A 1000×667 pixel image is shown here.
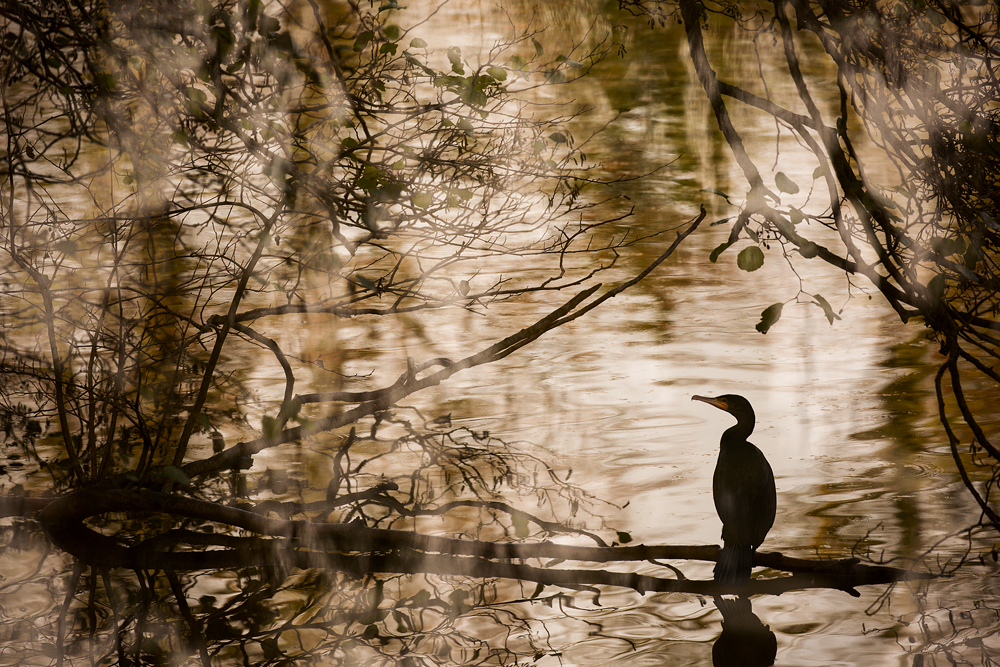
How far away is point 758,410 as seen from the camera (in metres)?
1.89

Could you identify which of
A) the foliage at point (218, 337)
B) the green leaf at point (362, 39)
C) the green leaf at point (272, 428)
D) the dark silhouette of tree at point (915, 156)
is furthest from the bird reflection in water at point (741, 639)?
the green leaf at point (362, 39)

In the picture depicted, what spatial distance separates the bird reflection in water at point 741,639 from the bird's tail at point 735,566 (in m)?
0.03

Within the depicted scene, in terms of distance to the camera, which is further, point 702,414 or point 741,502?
point 702,414

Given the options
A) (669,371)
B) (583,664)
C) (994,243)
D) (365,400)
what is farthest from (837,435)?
(365,400)

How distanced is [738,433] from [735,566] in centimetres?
23

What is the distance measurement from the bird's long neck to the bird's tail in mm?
177

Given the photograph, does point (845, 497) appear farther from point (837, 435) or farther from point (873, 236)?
point (873, 236)

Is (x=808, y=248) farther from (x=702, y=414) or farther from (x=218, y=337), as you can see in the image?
(x=218, y=337)

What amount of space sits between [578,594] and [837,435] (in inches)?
28.2

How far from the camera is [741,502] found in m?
1.40

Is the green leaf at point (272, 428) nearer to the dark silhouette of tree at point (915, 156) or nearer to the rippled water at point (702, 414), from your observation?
the rippled water at point (702, 414)

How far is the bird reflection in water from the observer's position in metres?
1.27

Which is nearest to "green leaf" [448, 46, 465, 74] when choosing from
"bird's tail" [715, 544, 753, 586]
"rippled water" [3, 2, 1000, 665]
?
"rippled water" [3, 2, 1000, 665]

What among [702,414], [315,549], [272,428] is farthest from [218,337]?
[702,414]
